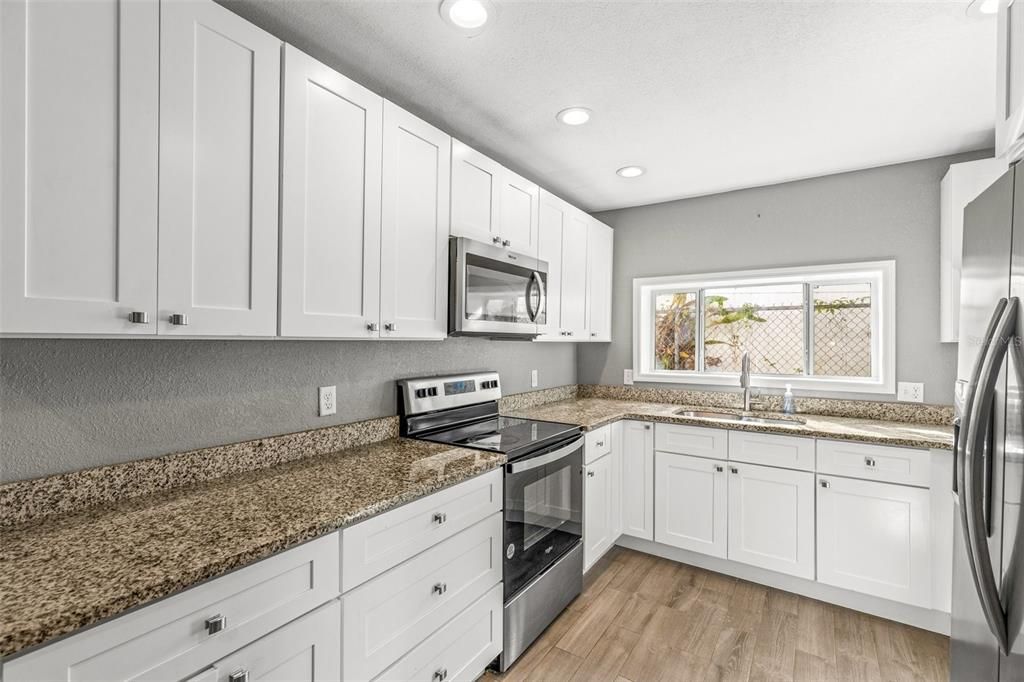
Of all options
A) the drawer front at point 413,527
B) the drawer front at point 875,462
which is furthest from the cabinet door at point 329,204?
the drawer front at point 875,462

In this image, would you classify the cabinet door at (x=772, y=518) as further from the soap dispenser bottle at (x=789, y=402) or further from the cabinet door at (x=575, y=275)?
the cabinet door at (x=575, y=275)

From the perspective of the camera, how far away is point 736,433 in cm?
269

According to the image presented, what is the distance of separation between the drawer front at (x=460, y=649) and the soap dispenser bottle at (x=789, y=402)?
2.17 meters

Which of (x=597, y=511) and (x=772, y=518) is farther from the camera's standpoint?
(x=597, y=511)

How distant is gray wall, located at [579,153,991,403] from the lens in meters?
2.70

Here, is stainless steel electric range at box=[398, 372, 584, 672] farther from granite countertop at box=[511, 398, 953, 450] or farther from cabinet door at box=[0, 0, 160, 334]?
cabinet door at box=[0, 0, 160, 334]

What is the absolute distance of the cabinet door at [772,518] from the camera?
8.22 feet

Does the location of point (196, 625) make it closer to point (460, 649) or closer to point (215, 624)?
point (215, 624)

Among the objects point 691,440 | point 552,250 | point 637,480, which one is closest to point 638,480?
point 637,480

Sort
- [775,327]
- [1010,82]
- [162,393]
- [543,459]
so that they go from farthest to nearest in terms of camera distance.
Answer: [775,327] → [543,459] → [162,393] → [1010,82]

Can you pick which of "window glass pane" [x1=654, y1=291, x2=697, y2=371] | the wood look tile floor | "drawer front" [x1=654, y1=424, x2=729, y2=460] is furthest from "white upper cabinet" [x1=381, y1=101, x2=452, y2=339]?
"window glass pane" [x1=654, y1=291, x2=697, y2=371]

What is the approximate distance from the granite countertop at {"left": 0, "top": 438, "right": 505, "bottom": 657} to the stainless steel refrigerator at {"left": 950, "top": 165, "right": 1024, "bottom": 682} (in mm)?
1363

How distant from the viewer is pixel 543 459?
6.95ft

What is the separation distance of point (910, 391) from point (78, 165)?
3.72 meters
